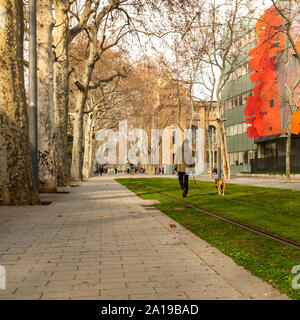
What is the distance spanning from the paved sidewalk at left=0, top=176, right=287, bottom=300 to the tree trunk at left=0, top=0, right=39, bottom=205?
3054 millimetres

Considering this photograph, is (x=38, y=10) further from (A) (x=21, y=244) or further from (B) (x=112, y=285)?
(B) (x=112, y=285)

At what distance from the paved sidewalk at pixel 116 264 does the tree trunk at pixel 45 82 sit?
7.86 metres

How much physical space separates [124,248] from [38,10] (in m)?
13.0

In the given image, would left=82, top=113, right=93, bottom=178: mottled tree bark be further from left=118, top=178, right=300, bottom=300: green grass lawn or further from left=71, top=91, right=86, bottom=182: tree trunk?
left=118, top=178, right=300, bottom=300: green grass lawn

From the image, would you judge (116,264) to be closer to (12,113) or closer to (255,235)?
(255,235)

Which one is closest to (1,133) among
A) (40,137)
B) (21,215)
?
(21,215)

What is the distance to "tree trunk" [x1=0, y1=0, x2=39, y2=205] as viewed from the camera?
1109 cm

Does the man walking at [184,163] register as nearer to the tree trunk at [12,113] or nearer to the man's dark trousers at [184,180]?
the man's dark trousers at [184,180]

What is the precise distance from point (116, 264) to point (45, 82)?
12.2 metres

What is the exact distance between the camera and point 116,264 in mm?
4820

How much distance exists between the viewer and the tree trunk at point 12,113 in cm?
1109

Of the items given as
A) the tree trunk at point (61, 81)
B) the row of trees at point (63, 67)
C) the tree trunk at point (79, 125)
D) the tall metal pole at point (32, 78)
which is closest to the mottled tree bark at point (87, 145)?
the row of trees at point (63, 67)

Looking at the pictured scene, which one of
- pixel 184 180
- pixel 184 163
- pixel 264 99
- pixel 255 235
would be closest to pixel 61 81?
pixel 184 163

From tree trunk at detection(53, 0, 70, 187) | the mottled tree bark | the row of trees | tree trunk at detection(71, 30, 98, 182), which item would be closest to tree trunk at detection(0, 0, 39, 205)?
the row of trees
